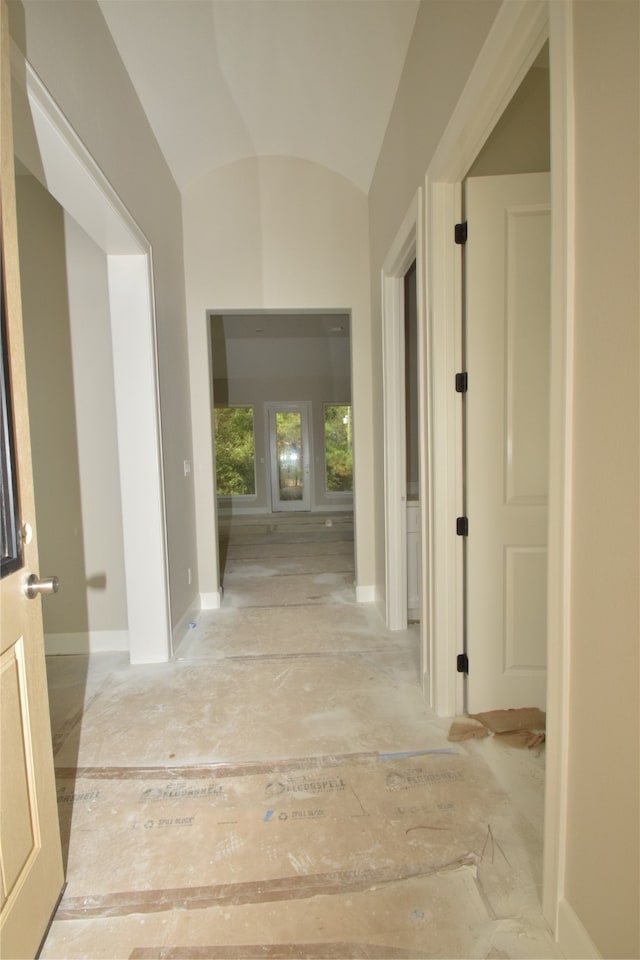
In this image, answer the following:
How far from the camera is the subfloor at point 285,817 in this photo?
48.5 inches

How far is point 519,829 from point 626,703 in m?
0.93

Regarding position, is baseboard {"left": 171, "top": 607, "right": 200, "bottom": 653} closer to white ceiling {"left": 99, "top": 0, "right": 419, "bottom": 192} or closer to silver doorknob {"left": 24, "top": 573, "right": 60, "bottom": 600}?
silver doorknob {"left": 24, "top": 573, "right": 60, "bottom": 600}

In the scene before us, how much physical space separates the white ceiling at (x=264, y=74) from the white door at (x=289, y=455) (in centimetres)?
593

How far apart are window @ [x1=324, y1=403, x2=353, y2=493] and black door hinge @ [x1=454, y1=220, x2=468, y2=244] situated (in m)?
7.29

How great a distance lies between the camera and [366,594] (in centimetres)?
381

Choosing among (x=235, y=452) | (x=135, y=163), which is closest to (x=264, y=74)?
(x=135, y=163)

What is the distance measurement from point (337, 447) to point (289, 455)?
3.20 ft

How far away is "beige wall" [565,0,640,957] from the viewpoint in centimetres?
88

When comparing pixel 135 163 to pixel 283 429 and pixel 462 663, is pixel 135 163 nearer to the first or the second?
pixel 462 663

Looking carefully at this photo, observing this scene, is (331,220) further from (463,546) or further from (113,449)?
(463,546)

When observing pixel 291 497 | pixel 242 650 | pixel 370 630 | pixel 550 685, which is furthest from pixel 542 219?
pixel 291 497

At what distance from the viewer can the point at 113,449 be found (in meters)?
3.01

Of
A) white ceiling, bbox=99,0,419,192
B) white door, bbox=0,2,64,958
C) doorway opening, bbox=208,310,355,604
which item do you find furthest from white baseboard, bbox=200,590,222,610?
doorway opening, bbox=208,310,355,604

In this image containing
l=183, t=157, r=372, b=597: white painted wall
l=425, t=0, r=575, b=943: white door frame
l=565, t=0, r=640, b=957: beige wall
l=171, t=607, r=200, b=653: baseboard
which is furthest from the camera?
l=183, t=157, r=372, b=597: white painted wall
